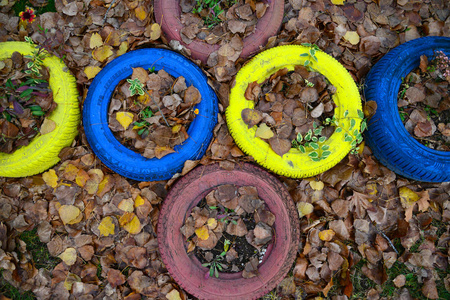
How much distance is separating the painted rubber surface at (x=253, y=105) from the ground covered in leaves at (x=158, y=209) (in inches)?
5.8

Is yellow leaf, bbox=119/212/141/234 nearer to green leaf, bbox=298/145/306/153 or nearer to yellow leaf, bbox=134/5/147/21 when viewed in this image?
green leaf, bbox=298/145/306/153

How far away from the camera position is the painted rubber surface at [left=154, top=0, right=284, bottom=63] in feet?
7.77

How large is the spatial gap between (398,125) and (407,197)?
2.27ft

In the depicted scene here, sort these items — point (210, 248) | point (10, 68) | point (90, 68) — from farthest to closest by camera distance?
Result: 1. point (90, 68)
2. point (10, 68)
3. point (210, 248)

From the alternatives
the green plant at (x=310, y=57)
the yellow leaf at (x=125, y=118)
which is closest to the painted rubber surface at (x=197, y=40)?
the green plant at (x=310, y=57)

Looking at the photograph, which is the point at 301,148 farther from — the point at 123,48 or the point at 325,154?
the point at 123,48

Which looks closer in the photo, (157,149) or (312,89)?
(157,149)

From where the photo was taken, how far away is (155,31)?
2389 mm

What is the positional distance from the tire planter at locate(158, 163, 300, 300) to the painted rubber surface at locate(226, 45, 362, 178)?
0.16 m

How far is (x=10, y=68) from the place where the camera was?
2.29 metres

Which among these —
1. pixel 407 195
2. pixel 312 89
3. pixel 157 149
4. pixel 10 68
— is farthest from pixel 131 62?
pixel 407 195

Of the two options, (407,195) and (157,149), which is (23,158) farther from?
(407,195)

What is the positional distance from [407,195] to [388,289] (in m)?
0.83

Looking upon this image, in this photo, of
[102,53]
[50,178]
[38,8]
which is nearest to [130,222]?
[50,178]
